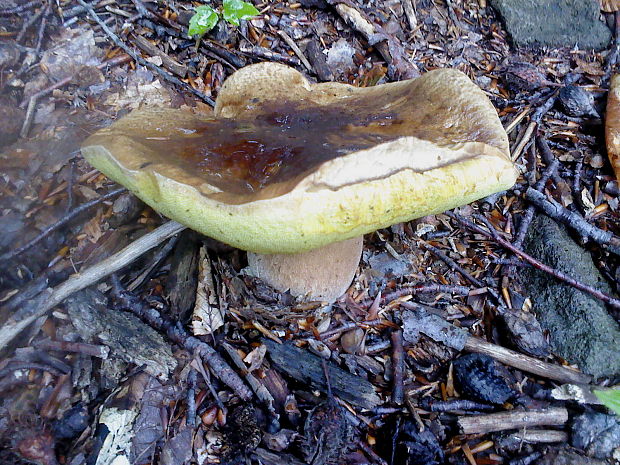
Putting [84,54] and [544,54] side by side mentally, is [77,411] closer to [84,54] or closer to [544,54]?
[84,54]

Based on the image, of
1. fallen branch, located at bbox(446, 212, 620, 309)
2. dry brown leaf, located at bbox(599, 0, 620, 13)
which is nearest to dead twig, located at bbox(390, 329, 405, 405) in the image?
fallen branch, located at bbox(446, 212, 620, 309)

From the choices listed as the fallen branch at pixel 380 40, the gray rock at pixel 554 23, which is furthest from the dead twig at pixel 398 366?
the gray rock at pixel 554 23

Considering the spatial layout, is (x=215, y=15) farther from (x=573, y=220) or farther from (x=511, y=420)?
(x=511, y=420)

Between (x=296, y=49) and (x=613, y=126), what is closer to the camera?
(x=613, y=126)

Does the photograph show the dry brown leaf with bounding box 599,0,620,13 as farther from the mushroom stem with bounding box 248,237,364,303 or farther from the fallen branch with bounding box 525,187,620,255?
the mushroom stem with bounding box 248,237,364,303

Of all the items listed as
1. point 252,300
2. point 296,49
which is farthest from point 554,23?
point 252,300

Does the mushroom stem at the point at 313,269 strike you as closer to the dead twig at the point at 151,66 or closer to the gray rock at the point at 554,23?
the dead twig at the point at 151,66

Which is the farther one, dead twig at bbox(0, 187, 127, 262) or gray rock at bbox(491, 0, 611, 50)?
gray rock at bbox(491, 0, 611, 50)
